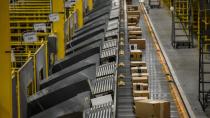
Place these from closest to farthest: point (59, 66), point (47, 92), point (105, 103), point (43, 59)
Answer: point (105, 103) → point (47, 92) → point (43, 59) → point (59, 66)

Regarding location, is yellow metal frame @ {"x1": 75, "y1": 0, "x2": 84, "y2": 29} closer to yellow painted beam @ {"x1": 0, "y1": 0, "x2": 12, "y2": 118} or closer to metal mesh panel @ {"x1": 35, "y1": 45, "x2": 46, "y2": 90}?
metal mesh panel @ {"x1": 35, "y1": 45, "x2": 46, "y2": 90}

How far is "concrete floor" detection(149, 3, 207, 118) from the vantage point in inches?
504

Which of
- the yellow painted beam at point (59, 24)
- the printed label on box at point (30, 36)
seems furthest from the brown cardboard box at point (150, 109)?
the yellow painted beam at point (59, 24)

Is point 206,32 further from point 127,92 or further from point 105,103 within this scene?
point 105,103

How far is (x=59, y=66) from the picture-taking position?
45.0 ft

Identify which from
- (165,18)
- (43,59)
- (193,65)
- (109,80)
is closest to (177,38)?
(193,65)

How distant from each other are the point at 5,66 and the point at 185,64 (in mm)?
10720

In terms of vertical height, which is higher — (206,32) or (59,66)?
(206,32)

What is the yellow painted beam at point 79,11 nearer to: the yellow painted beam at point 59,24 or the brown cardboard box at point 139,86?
the yellow painted beam at point 59,24

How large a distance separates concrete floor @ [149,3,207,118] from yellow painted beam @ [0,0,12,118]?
5455 mm

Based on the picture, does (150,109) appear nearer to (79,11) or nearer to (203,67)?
(203,67)

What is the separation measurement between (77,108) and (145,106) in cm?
162

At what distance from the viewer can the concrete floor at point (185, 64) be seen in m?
12.8

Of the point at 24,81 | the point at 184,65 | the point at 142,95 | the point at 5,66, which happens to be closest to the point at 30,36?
the point at 24,81
